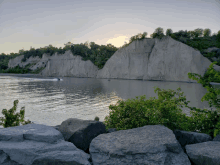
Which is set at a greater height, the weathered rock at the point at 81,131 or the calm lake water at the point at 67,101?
the weathered rock at the point at 81,131

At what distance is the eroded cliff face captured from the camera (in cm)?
6206

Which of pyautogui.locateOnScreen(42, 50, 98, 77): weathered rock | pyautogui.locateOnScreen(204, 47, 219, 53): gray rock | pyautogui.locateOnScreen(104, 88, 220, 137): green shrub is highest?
pyautogui.locateOnScreen(204, 47, 219, 53): gray rock

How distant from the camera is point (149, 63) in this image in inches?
2820

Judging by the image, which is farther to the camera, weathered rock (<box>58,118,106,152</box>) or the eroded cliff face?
the eroded cliff face

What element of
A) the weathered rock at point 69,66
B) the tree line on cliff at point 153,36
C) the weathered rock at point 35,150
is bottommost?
the weathered rock at point 35,150

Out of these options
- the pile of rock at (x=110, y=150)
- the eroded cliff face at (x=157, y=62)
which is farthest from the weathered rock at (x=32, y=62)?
the pile of rock at (x=110, y=150)

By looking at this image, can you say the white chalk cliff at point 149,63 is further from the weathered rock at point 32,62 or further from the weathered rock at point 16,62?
the weathered rock at point 16,62

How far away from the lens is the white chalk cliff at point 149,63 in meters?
62.5

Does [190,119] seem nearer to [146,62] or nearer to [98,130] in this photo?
[98,130]

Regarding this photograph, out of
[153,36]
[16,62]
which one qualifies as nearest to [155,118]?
[153,36]

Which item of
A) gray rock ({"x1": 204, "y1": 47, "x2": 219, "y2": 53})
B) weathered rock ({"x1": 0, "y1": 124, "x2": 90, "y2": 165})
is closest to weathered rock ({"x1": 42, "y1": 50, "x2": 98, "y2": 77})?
gray rock ({"x1": 204, "y1": 47, "x2": 219, "y2": 53})

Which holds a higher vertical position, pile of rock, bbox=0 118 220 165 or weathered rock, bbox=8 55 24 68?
weathered rock, bbox=8 55 24 68

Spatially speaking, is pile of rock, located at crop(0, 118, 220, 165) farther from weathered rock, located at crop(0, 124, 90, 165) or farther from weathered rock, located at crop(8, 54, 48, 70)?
weathered rock, located at crop(8, 54, 48, 70)

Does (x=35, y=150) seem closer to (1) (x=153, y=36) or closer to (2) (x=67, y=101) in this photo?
(2) (x=67, y=101)
